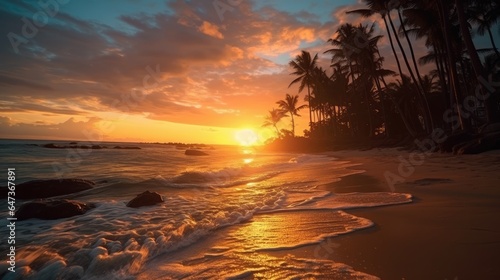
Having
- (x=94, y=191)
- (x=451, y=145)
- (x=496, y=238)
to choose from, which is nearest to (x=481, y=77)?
(x=451, y=145)

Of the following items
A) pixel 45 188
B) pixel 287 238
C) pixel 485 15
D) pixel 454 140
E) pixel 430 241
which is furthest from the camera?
pixel 485 15

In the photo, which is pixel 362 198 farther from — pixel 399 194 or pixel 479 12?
pixel 479 12

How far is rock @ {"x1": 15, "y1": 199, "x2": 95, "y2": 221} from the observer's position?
5.54m

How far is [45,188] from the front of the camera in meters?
8.73

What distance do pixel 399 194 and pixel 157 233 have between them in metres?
5.23

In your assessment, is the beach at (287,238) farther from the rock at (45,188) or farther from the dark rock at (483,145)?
the dark rock at (483,145)

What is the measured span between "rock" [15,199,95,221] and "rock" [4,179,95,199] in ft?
10.9

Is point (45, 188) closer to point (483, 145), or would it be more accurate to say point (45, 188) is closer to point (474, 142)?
point (483, 145)

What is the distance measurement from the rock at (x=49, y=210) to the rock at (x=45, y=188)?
333cm

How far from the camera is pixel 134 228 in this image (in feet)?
15.5

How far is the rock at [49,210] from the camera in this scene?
5.54m

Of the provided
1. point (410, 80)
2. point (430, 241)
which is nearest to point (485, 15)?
point (410, 80)

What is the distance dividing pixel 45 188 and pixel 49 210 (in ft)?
13.2

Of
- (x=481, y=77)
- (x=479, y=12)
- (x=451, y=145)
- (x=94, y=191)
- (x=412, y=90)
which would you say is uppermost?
(x=479, y=12)
